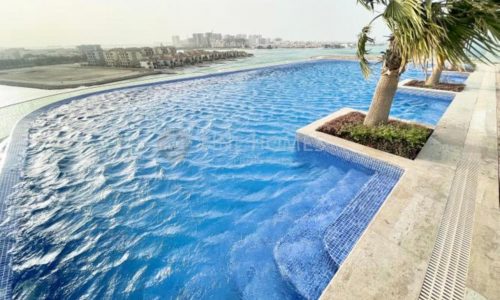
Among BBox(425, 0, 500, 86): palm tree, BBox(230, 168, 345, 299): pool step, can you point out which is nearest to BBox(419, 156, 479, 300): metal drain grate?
BBox(230, 168, 345, 299): pool step

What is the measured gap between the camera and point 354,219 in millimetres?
2510

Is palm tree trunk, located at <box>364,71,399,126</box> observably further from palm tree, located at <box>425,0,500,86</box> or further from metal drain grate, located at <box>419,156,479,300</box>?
metal drain grate, located at <box>419,156,479,300</box>

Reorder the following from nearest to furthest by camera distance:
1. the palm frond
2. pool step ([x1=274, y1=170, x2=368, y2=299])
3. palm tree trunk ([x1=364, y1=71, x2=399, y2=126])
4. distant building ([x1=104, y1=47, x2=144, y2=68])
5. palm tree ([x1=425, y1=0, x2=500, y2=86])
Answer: pool step ([x1=274, y1=170, x2=368, y2=299]), palm tree ([x1=425, y1=0, x2=500, y2=86]), the palm frond, palm tree trunk ([x1=364, y1=71, x2=399, y2=126]), distant building ([x1=104, y1=47, x2=144, y2=68])

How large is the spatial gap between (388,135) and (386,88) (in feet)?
2.92

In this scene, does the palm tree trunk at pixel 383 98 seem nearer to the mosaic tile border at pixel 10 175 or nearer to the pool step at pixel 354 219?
the mosaic tile border at pixel 10 175

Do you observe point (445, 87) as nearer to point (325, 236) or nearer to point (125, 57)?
point (325, 236)

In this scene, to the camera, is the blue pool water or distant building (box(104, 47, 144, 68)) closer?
the blue pool water

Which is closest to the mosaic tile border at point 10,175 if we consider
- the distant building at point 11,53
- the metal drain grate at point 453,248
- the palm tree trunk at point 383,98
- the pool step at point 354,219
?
the pool step at point 354,219

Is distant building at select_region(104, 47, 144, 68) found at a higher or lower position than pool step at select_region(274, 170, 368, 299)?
higher

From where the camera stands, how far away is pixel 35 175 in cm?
390

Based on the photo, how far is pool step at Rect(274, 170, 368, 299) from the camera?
2.02 m

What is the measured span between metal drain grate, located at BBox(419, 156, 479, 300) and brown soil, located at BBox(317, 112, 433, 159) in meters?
0.96

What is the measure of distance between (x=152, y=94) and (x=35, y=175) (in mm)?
6128

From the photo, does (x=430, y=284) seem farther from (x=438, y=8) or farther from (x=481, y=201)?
(x=438, y=8)
